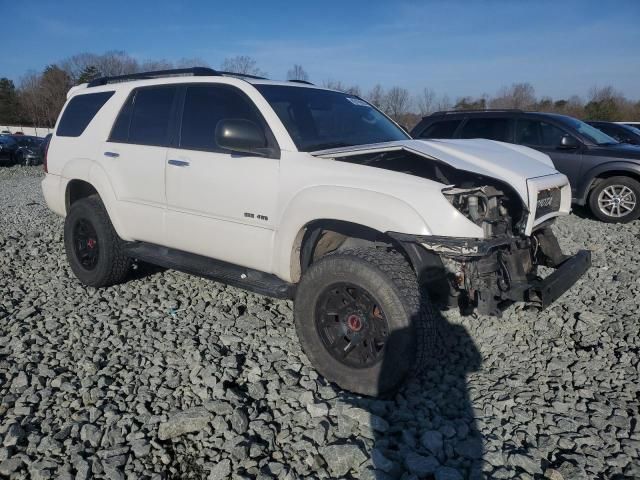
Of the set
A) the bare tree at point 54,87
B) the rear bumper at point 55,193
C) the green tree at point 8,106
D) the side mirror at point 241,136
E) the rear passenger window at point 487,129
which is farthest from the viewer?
the green tree at point 8,106

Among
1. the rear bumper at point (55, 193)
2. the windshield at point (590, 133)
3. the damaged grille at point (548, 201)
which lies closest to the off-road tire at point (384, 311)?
the damaged grille at point (548, 201)

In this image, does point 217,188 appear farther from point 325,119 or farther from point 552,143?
point 552,143

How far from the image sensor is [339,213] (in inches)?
124

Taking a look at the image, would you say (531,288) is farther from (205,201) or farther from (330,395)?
(205,201)

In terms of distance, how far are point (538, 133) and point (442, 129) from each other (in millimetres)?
1617

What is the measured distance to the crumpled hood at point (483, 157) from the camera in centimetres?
320

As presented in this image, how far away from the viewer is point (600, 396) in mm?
3148

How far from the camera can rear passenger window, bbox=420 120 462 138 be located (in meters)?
9.00

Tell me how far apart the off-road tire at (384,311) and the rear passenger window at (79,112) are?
307 centimetres

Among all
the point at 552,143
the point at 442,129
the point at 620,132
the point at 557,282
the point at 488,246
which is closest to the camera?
the point at 488,246

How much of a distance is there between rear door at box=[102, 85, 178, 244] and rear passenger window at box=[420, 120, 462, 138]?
5.72 meters

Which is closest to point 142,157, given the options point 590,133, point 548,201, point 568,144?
point 548,201

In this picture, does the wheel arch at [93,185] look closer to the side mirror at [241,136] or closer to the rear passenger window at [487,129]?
the side mirror at [241,136]

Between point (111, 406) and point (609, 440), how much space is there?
9.27ft
